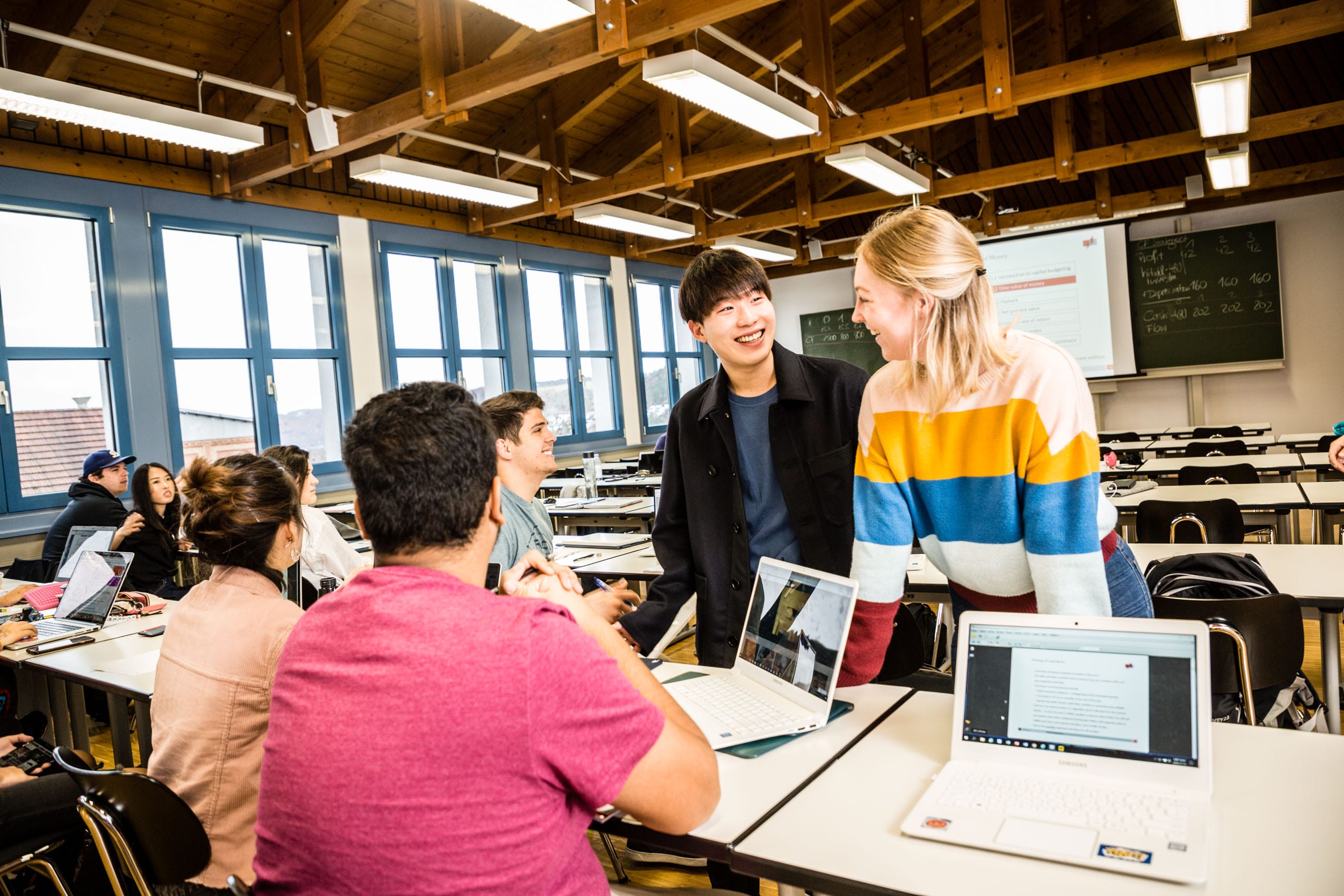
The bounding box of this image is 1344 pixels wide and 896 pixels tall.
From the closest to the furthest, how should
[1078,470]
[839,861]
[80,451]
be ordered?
1. [839,861]
2. [1078,470]
3. [80,451]

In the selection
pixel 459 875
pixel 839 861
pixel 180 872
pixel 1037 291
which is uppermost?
pixel 1037 291

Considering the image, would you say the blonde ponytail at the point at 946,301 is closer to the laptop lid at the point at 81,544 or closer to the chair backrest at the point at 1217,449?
the laptop lid at the point at 81,544

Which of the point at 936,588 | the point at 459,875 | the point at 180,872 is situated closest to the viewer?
the point at 459,875

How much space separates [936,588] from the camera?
2949mm

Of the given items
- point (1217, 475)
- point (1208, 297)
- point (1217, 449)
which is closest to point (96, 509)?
point (1217, 475)

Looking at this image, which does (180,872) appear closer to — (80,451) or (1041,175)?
(80,451)

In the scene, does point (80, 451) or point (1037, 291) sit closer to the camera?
point (80, 451)

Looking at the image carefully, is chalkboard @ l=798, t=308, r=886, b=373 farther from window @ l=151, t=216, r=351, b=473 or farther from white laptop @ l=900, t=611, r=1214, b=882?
white laptop @ l=900, t=611, r=1214, b=882

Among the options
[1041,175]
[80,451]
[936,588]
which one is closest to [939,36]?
[1041,175]

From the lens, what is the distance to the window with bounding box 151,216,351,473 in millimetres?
6633

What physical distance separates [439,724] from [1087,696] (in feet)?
3.04

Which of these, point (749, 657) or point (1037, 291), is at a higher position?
point (1037, 291)

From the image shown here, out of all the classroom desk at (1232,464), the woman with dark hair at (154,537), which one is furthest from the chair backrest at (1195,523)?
the woman with dark hair at (154,537)

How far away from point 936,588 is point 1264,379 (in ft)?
28.6
